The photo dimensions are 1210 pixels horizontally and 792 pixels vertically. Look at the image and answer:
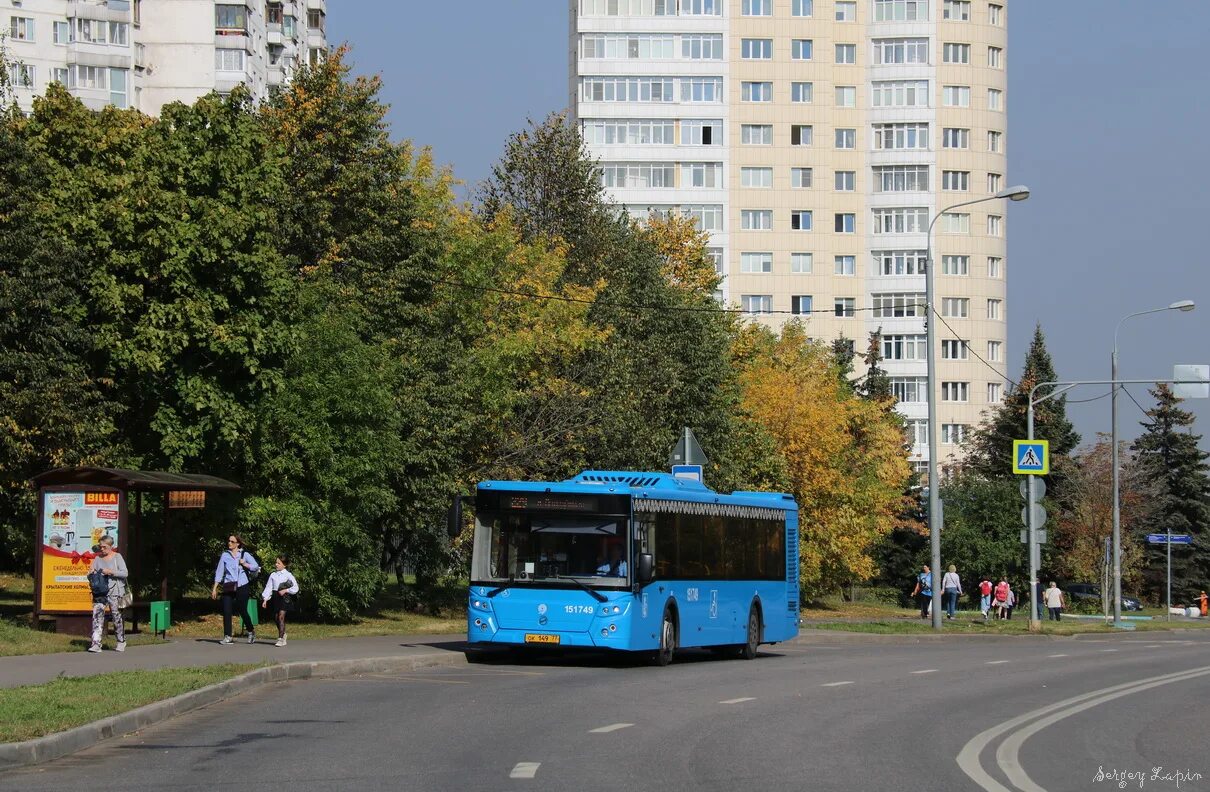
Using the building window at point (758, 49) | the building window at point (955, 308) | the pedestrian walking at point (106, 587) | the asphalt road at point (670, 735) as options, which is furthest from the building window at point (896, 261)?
the pedestrian walking at point (106, 587)

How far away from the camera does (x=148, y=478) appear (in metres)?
26.6

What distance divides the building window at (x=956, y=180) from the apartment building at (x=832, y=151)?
3.6 inches

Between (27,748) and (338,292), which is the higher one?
(338,292)

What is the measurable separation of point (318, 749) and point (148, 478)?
45.7 ft

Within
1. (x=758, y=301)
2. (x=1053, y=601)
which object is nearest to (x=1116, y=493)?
(x=1053, y=601)

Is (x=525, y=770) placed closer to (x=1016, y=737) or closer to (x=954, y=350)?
(x=1016, y=737)

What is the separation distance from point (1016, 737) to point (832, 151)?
9327 centimetres

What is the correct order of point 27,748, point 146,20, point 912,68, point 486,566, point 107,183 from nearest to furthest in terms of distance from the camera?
point 27,748, point 486,566, point 107,183, point 146,20, point 912,68

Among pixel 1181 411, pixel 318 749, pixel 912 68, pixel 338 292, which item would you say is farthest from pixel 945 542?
pixel 318 749

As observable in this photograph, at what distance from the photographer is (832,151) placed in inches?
4190

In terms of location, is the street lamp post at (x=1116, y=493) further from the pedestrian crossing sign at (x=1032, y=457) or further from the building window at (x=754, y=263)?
the building window at (x=754, y=263)

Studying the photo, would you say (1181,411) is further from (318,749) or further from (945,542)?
(318,749)

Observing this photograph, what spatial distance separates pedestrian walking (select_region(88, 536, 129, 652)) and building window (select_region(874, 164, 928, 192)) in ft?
290

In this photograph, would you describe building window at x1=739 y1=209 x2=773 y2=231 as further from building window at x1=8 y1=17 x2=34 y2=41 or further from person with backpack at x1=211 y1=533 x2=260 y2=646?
person with backpack at x1=211 y1=533 x2=260 y2=646
